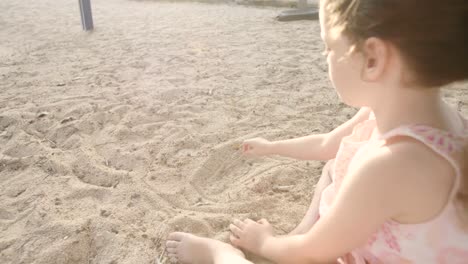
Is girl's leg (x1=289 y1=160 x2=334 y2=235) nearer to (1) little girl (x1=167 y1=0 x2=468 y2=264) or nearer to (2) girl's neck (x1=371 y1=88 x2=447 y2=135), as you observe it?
(1) little girl (x1=167 y1=0 x2=468 y2=264)

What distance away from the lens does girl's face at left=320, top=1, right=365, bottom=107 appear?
1052 millimetres

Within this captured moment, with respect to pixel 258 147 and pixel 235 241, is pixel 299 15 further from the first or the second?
pixel 235 241

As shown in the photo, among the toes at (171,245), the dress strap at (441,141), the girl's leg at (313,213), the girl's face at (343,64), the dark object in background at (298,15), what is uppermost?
the girl's face at (343,64)

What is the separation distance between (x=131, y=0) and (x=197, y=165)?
5536 millimetres

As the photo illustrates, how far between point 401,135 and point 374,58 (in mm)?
182

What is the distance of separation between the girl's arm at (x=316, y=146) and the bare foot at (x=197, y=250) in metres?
0.41

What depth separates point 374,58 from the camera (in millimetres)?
1006

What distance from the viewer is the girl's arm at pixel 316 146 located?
156cm

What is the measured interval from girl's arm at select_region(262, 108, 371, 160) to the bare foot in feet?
1.34

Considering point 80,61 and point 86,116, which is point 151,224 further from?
point 80,61

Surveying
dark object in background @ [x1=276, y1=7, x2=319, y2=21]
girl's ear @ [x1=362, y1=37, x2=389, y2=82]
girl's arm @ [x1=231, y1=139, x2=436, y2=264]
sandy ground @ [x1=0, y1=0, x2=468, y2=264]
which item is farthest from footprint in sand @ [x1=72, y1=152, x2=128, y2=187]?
dark object in background @ [x1=276, y1=7, x2=319, y2=21]

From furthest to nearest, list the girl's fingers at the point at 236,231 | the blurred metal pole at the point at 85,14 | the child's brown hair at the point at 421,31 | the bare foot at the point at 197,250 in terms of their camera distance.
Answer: the blurred metal pole at the point at 85,14 < the girl's fingers at the point at 236,231 < the bare foot at the point at 197,250 < the child's brown hair at the point at 421,31

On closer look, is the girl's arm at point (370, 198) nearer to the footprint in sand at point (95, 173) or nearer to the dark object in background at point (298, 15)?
the footprint in sand at point (95, 173)

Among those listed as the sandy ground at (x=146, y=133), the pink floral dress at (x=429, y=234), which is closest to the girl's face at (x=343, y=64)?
the pink floral dress at (x=429, y=234)
